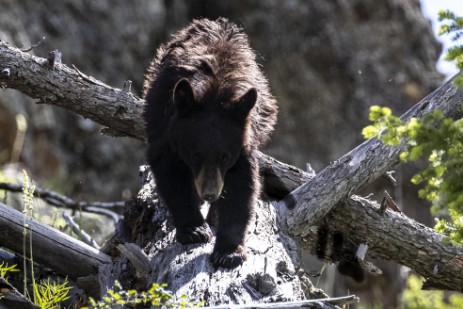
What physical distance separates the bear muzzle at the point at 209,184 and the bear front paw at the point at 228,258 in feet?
1.25

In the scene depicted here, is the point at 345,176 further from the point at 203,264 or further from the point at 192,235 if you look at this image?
the point at 203,264

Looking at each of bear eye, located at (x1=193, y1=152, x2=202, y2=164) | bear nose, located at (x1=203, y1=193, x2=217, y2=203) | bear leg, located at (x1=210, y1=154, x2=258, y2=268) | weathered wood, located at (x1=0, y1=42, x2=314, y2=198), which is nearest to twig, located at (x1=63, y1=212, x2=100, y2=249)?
weathered wood, located at (x1=0, y1=42, x2=314, y2=198)

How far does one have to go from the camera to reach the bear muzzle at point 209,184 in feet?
14.3

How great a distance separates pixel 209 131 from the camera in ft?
14.8

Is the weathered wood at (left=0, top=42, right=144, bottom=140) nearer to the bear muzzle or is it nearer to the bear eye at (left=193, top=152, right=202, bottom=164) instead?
the bear eye at (left=193, top=152, right=202, bottom=164)

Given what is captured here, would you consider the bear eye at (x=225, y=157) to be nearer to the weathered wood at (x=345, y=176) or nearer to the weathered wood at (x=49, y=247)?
the weathered wood at (x=345, y=176)

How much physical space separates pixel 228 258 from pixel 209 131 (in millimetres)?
916

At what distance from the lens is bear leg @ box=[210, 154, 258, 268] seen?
4.16 metres

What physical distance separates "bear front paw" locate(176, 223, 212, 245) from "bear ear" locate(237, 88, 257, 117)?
742mm

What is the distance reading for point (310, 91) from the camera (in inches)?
484

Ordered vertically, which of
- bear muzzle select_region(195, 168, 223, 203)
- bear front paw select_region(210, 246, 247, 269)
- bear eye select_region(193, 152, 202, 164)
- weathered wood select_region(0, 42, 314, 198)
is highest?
weathered wood select_region(0, 42, 314, 198)

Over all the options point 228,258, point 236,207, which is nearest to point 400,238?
point 236,207

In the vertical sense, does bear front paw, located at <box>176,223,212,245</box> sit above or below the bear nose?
below

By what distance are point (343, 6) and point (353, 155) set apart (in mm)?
7656
